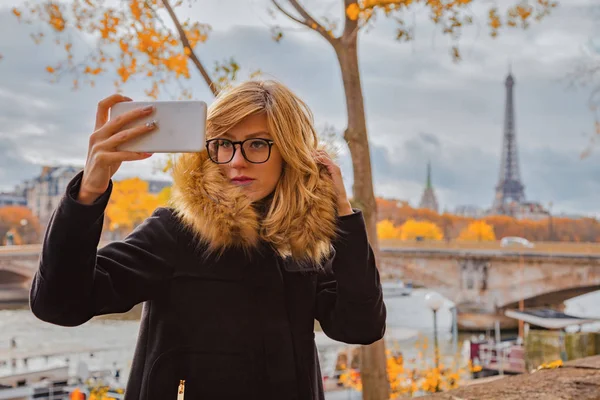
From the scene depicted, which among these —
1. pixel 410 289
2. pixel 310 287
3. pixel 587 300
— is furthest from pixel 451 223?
pixel 310 287

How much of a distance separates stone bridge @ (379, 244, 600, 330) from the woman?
1601 cm

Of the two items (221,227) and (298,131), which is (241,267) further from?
(298,131)

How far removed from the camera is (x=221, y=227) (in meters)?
0.87

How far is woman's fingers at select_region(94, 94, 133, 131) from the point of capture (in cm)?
77

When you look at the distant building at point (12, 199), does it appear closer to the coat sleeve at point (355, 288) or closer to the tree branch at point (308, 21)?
the tree branch at point (308, 21)

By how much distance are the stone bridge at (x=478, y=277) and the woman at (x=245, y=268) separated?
630 inches

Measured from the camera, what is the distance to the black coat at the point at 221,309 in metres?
0.83

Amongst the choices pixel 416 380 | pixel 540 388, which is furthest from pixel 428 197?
pixel 540 388

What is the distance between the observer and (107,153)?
2.37 ft

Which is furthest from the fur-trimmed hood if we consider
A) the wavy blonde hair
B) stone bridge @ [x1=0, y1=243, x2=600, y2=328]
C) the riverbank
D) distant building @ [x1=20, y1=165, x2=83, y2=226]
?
stone bridge @ [x1=0, y1=243, x2=600, y2=328]

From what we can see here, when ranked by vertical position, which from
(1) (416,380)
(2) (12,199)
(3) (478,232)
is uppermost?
(2) (12,199)

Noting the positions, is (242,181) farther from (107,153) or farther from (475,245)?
(475,245)

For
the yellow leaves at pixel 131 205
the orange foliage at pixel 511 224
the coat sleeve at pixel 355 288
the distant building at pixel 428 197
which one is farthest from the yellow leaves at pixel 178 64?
the distant building at pixel 428 197

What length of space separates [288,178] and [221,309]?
20 cm
